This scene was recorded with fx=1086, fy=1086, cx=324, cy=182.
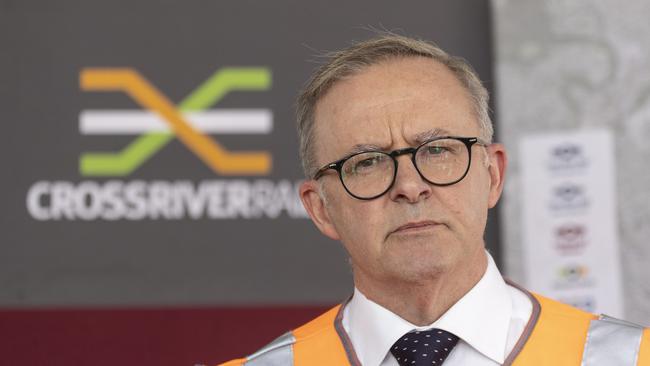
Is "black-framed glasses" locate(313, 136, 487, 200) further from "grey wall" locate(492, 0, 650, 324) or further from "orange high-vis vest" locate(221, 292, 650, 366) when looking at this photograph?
"grey wall" locate(492, 0, 650, 324)

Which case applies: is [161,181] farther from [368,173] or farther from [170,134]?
[368,173]

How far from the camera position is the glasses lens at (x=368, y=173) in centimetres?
181

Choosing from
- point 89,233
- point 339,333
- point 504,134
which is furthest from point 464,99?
point 89,233

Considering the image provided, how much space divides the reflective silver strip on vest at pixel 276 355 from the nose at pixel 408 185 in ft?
1.34

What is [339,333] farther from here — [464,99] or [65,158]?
[65,158]

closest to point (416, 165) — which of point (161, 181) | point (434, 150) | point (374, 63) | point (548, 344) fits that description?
point (434, 150)

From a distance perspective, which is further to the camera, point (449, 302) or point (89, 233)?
point (89, 233)

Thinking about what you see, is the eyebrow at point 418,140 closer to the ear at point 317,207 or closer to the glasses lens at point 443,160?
the glasses lens at point 443,160

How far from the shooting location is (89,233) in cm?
358

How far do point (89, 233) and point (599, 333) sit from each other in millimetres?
2130

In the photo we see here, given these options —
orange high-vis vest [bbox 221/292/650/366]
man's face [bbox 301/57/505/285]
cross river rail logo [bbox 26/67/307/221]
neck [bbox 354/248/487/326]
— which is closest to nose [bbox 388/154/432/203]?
man's face [bbox 301/57/505/285]

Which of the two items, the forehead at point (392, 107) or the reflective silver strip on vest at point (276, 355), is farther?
the reflective silver strip on vest at point (276, 355)

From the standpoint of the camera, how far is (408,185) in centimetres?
177

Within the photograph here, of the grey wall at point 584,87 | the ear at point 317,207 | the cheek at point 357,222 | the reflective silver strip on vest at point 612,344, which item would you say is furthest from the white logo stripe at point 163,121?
the reflective silver strip on vest at point 612,344
